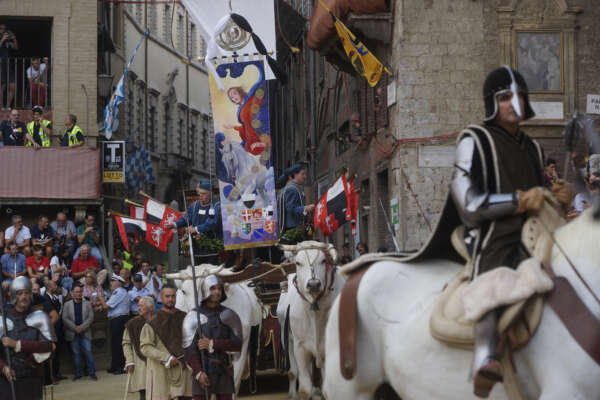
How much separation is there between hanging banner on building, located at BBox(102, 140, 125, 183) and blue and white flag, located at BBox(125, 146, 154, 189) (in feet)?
21.3

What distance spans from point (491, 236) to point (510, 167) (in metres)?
0.45

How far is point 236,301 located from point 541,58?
1162 cm

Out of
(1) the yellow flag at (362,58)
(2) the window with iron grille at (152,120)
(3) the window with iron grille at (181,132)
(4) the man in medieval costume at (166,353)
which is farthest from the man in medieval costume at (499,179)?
(3) the window with iron grille at (181,132)

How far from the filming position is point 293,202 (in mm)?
14406

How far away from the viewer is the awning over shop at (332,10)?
23.0m

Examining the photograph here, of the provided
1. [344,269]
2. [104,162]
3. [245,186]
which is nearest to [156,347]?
[245,186]

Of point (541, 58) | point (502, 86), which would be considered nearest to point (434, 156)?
point (541, 58)

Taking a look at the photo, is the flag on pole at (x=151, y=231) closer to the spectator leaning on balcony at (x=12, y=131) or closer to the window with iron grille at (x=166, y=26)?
the spectator leaning on balcony at (x=12, y=131)

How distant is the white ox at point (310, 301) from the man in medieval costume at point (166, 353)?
4.76 ft

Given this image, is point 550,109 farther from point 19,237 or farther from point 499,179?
point 499,179

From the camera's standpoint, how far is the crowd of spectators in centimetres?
1998

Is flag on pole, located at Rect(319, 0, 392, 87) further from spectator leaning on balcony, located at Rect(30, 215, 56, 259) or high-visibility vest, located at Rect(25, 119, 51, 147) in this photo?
high-visibility vest, located at Rect(25, 119, 51, 147)

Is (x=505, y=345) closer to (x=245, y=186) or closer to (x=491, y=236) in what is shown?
(x=491, y=236)

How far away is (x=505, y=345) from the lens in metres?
5.84
